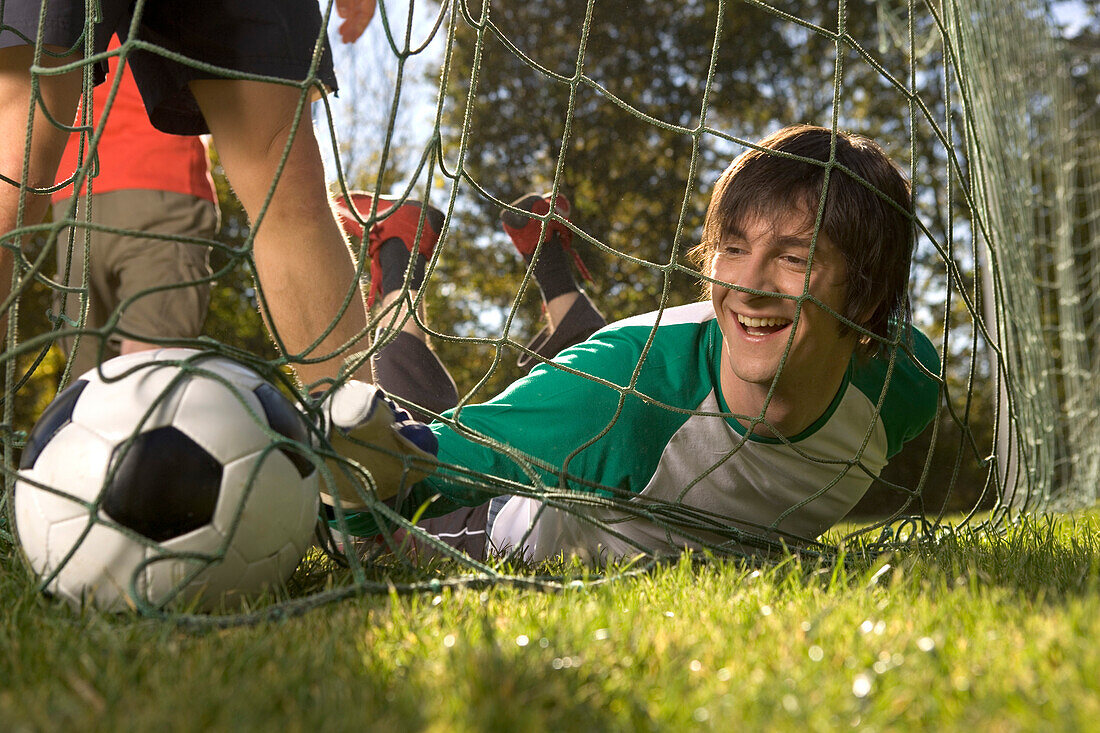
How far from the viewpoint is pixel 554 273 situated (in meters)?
3.25

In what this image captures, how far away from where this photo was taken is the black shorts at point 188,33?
1740mm

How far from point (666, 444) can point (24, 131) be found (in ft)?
4.27

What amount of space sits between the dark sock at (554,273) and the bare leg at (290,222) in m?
1.43

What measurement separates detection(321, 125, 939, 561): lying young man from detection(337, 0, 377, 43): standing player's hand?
71cm

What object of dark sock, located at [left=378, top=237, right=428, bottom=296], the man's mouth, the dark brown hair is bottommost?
dark sock, located at [left=378, top=237, right=428, bottom=296]

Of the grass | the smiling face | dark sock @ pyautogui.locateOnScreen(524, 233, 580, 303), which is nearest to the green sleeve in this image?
the smiling face

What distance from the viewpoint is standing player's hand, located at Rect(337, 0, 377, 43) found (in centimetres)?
219

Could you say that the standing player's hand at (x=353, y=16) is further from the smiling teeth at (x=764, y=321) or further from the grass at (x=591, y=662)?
the grass at (x=591, y=662)

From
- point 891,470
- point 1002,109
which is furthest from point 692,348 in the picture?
point 891,470

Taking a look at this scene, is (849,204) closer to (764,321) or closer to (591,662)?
(764,321)

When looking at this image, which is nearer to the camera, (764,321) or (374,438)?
(374,438)

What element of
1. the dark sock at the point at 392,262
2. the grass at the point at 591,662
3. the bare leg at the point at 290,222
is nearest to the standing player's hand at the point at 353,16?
the bare leg at the point at 290,222

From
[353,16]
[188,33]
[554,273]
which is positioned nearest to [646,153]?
[554,273]

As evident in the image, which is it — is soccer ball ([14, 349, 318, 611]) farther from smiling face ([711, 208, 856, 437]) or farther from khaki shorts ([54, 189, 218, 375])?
khaki shorts ([54, 189, 218, 375])
